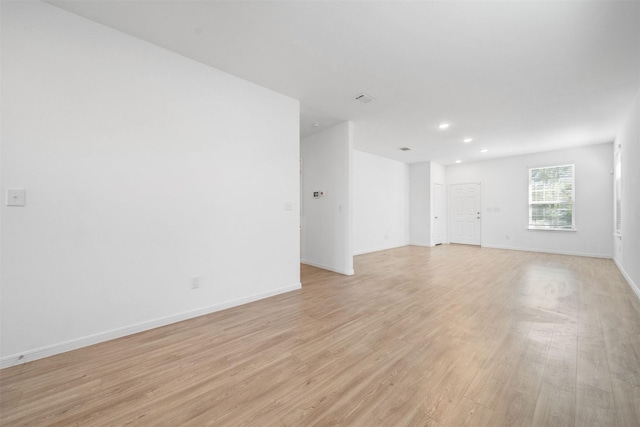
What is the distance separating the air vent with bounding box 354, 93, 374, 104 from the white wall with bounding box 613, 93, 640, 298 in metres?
3.55

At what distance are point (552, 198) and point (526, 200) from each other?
0.55 metres

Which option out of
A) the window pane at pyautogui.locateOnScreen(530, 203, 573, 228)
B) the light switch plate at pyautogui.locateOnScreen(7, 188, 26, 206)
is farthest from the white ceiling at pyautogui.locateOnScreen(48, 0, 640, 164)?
the window pane at pyautogui.locateOnScreen(530, 203, 573, 228)

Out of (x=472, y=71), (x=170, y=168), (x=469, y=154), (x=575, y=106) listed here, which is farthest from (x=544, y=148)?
(x=170, y=168)

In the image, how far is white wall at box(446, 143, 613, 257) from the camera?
603cm

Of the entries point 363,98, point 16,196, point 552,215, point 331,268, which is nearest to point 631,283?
point 552,215

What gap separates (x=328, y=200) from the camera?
16.0ft

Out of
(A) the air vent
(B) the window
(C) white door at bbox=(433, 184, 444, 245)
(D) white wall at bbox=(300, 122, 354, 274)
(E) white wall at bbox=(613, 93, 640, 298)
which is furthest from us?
(C) white door at bbox=(433, 184, 444, 245)

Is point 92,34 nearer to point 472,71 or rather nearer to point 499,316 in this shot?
point 472,71

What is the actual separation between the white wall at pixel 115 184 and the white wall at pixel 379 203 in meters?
3.91

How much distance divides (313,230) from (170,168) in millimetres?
3089

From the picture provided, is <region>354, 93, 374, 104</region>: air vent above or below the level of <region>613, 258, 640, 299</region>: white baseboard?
above

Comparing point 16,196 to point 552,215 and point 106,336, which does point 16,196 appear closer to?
point 106,336

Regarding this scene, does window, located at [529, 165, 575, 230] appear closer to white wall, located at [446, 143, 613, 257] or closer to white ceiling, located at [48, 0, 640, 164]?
white wall, located at [446, 143, 613, 257]

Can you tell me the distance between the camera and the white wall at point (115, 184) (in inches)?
77.0
